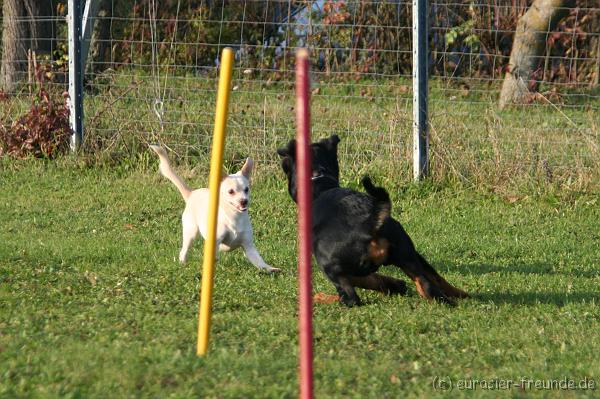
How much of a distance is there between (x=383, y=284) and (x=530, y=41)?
30.8ft

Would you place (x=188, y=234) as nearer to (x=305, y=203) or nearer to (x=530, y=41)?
(x=305, y=203)

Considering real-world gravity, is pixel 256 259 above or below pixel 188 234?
below

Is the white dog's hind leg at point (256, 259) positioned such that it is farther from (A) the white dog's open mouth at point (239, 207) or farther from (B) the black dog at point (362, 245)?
(B) the black dog at point (362, 245)

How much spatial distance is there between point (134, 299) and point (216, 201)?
1.77 meters

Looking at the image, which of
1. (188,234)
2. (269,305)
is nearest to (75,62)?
(188,234)

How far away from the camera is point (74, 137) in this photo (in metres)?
11.1

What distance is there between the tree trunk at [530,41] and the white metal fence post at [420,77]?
481 cm

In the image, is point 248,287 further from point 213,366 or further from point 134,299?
point 213,366

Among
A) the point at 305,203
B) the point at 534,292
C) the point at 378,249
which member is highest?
the point at 305,203

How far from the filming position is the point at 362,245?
6039 mm

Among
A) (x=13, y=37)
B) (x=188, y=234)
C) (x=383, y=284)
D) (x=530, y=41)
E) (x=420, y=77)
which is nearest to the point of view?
(x=383, y=284)

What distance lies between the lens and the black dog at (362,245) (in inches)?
238

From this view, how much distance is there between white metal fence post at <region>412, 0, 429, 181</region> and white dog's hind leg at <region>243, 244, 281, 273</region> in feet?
10.6

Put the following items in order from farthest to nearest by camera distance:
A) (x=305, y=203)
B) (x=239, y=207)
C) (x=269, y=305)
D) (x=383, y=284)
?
(x=239, y=207) < (x=383, y=284) < (x=269, y=305) < (x=305, y=203)
